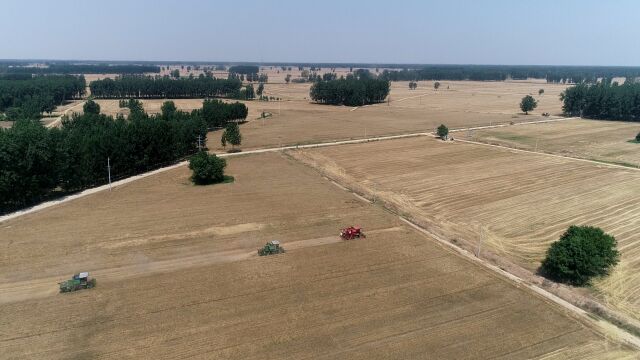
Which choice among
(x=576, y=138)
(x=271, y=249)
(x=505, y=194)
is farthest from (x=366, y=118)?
(x=271, y=249)

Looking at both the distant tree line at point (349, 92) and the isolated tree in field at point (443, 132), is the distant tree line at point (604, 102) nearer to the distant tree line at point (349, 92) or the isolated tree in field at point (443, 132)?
the distant tree line at point (349, 92)

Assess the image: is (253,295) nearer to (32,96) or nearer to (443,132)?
(443,132)

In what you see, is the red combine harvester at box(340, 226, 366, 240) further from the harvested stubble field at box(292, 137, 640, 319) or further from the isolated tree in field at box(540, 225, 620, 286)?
the isolated tree in field at box(540, 225, 620, 286)

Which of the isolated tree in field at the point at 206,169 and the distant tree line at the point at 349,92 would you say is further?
the distant tree line at the point at 349,92

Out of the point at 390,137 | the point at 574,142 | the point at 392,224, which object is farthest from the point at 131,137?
the point at 574,142

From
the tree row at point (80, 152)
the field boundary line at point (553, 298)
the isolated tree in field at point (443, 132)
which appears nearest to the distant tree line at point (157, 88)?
the tree row at point (80, 152)

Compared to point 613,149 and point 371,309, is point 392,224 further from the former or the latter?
point 613,149
